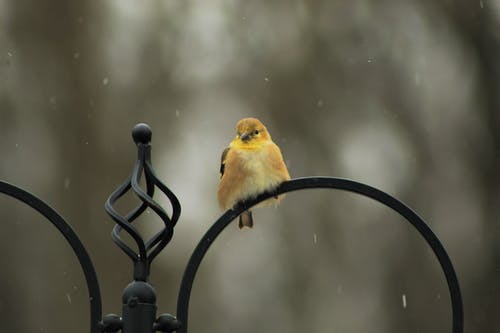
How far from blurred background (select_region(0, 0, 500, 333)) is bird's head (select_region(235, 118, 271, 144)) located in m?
5.50

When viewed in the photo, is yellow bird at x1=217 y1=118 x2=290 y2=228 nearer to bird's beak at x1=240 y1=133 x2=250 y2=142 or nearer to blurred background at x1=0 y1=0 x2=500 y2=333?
bird's beak at x1=240 y1=133 x2=250 y2=142

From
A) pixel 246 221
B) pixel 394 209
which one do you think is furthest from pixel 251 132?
pixel 394 209

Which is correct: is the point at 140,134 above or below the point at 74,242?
above

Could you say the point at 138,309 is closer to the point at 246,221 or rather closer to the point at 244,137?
the point at 244,137

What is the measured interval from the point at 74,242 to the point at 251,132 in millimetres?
1029

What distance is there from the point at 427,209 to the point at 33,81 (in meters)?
3.94

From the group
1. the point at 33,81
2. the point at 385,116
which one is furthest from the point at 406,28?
the point at 33,81

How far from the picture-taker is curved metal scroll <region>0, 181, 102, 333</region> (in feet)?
6.56

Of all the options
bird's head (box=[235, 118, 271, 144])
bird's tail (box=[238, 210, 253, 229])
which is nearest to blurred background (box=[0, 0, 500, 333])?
bird's tail (box=[238, 210, 253, 229])

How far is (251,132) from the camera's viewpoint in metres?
2.97

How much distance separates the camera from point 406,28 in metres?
10.1

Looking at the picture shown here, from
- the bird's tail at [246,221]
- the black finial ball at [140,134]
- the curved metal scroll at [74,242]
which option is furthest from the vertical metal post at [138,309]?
the bird's tail at [246,221]

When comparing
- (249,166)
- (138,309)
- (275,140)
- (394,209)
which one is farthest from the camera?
(275,140)

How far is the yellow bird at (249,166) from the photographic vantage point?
2.71 meters
